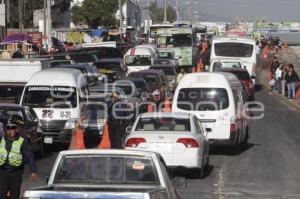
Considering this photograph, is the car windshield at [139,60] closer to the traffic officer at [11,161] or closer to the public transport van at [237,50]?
the public transport van at [237,50]

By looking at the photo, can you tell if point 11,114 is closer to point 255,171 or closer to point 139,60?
point 255,171

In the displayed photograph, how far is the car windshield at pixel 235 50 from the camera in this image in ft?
163

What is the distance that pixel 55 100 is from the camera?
23438 millimetres

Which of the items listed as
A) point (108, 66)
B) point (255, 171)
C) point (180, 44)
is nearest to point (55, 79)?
point (255, 171)

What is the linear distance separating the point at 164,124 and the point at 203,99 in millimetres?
4536

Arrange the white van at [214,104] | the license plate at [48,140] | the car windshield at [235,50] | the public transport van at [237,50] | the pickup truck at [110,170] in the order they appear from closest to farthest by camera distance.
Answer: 1. the pickup truck at [110,170]
2. the white van at [214,104]
3. the license plate at [48,140]
4. the public transport van at [237,50]
5. the car windshield at [235,50]

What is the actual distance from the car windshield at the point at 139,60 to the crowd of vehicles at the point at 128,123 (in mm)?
9748

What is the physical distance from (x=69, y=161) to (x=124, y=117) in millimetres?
15486

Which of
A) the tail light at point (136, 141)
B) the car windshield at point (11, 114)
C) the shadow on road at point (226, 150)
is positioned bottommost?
the shadow on road at point (226, 150)

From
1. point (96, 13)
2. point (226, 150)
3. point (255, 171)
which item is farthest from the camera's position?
point (96, 13)

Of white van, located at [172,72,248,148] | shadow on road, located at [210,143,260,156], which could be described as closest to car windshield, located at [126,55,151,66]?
shadow on road, located at [210,143,260,156]

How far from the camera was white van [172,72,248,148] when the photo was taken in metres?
21.7

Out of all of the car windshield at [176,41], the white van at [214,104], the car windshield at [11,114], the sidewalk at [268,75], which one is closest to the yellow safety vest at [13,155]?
the car windshield at [11,114]

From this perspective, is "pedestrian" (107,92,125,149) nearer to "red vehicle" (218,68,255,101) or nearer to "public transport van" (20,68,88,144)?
"public transport van" (20,68,88,144)
